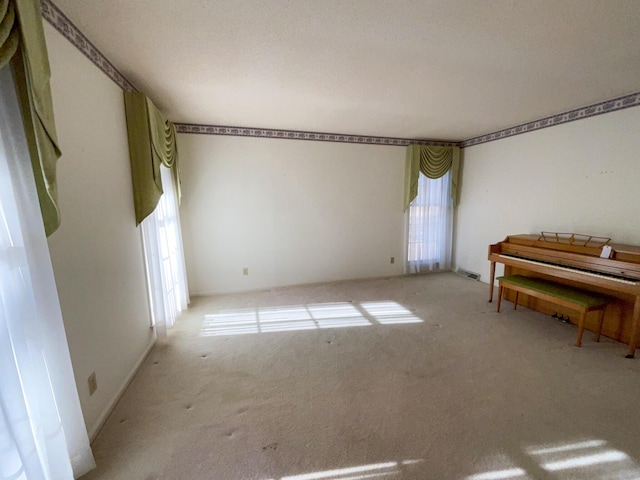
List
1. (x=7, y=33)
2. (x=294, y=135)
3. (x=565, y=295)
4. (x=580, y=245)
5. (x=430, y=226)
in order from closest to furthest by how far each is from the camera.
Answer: (x=7, y=33) < (x=565, y=295) < (x=580, y=245) < (x=294, y=135) < (x=430, y=226)

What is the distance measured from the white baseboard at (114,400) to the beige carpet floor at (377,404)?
0.15 feet

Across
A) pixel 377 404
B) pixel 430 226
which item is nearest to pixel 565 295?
pixel 377 404

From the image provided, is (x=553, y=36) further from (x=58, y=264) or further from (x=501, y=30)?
(x=58, y=264)

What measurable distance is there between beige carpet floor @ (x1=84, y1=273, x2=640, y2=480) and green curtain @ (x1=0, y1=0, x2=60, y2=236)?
126 cm

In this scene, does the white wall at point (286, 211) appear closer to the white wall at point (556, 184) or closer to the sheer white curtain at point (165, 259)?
the sheer white curtain at point (165, 259)

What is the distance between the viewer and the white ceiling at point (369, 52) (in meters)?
1.32

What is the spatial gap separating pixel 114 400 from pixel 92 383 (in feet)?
0.92

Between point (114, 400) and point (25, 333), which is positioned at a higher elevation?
point (25, 333)

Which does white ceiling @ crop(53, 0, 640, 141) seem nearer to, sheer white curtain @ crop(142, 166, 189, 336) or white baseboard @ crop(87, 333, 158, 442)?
sheer white curtain @ crop(142, 166, 189, 336)

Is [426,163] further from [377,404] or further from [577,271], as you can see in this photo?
[377,404]

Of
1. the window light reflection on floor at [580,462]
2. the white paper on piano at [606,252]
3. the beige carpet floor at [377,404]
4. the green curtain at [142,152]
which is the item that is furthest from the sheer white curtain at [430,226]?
the green curtain at [142,152]

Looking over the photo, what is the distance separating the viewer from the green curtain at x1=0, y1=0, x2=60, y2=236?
2.94ft

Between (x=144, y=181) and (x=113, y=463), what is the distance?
71.8 inches

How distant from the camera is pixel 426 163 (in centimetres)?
416
